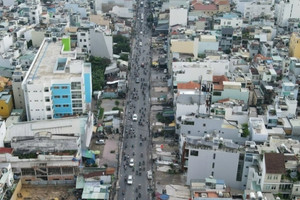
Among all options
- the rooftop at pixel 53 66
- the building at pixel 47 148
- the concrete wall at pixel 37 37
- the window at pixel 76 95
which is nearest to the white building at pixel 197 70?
the rooftop at pixel 53 66

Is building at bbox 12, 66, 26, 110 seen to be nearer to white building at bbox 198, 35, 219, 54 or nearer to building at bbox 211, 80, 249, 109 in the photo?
building at bbox 211, 80, 249, 109

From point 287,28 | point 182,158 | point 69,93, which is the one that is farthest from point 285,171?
point 287,28

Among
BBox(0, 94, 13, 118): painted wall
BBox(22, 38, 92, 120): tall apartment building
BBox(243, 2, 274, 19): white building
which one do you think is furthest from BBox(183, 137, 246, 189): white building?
BBox(243, 2, 274, 19): white building

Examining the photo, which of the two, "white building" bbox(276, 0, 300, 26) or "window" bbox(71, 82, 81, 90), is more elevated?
"white building" bbox(276, 0, 300, 26)

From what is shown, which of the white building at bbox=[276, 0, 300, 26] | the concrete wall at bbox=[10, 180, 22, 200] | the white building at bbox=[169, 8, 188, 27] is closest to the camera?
the concrete wall at bbox=[10, 180, 22, 200]

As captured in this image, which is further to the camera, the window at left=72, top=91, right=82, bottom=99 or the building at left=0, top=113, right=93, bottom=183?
the window at left=72, top=91, right=82, bottom=99
